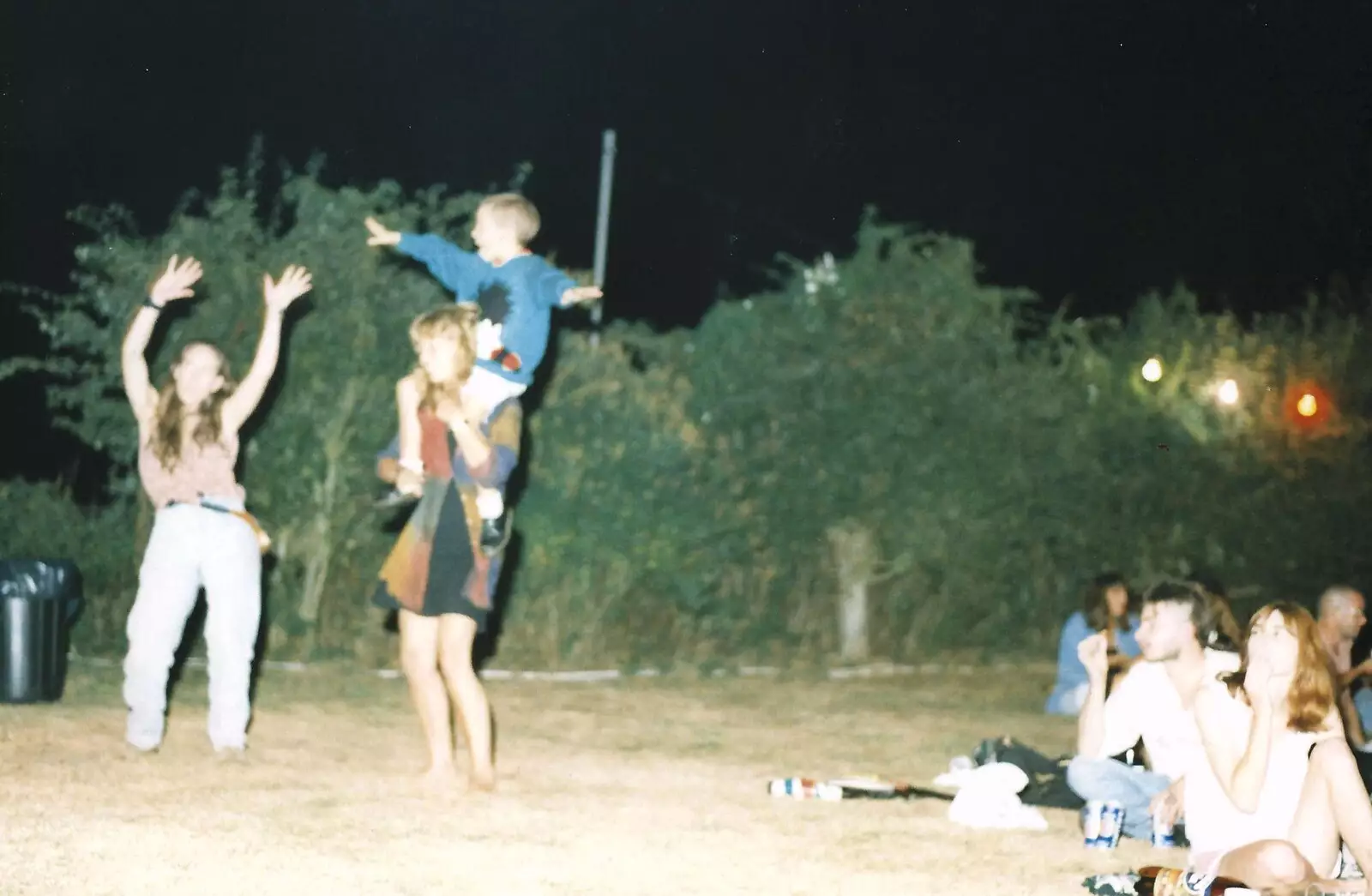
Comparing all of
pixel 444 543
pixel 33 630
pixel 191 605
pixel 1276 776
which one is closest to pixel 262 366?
pixel 191 605

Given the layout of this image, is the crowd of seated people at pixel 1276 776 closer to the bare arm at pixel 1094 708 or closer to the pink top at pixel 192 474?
the bare arm at pixel 1094 708

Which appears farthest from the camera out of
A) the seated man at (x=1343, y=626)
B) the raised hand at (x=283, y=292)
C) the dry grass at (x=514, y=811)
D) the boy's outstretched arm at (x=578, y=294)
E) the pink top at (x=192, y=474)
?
the seated man at (x=1343, y=626)

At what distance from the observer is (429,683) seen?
623 cm

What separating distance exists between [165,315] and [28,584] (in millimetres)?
2203

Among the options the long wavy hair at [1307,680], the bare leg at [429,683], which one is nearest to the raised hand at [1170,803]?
A: the long wavy hair at [1307,680]

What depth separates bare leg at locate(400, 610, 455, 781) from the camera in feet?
20.3

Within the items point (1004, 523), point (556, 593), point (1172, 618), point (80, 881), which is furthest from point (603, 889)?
point (1004, 523)

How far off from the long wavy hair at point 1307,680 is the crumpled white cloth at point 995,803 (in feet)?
4.68

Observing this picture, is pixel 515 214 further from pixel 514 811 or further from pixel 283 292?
pixel 514 811

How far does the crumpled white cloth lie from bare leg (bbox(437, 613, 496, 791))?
1791mm

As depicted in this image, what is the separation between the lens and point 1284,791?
4863 millimetres

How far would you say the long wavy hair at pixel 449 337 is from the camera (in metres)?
6.04

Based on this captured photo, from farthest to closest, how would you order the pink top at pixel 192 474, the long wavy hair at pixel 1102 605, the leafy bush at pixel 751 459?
the leafy bush at pixel 751 459 → the long wavy hair at pixel 1102 605 → the pink top at pixel 192 474

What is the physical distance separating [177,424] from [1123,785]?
13.4 ft
